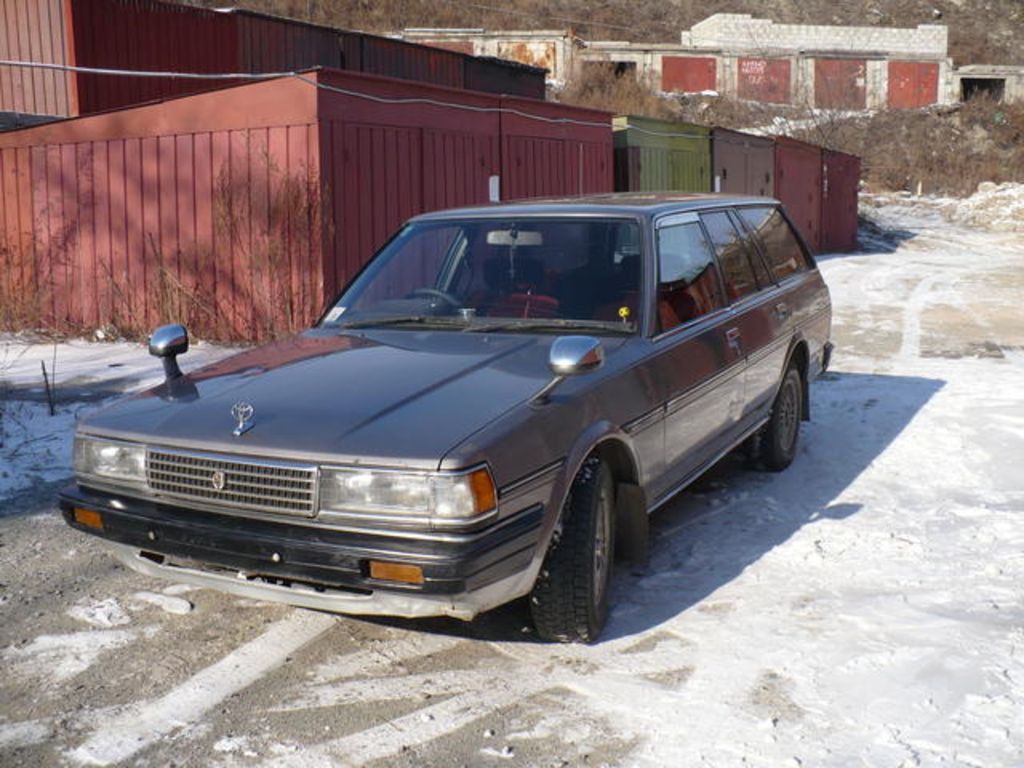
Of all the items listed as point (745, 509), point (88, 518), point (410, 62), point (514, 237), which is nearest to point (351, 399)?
point (88, 518)

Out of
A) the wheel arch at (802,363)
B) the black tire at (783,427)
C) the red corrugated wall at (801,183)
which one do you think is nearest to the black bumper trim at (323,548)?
the black tire at (783,427)

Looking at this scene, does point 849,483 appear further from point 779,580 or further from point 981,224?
point 981,224

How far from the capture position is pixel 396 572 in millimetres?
3365

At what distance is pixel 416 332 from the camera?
15.3 ft

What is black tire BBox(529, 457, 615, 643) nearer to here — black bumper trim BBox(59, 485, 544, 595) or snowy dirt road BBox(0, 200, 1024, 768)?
snowy dirt road BBox(0, 200, 1024, 768)

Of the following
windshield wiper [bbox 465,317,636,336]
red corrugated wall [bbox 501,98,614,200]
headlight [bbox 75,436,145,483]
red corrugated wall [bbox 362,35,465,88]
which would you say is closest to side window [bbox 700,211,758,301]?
windshield wiper [bbox 465,317,636,336]

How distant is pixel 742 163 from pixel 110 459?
69.8ft

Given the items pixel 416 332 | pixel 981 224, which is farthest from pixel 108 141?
pixel 981 224

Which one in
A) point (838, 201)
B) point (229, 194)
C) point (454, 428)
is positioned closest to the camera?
point (454, 428)

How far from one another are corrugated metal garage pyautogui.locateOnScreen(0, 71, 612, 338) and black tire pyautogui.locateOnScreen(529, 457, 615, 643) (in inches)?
278

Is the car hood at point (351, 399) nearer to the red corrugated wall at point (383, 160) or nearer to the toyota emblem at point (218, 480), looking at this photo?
the toyota emblem at point (218, 480)

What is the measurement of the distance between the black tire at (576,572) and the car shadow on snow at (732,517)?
0.17 metres

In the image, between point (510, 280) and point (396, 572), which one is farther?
point (510, 280)

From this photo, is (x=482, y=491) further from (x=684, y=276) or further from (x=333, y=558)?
(x=684, y=276)
